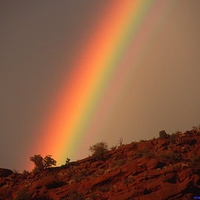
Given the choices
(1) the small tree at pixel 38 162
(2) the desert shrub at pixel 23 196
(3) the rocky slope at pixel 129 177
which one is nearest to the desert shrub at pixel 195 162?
(3) the rocky slope at pixel 129 177

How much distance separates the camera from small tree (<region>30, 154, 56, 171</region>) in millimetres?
38406

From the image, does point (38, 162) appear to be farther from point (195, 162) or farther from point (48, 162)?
point (195, 162)

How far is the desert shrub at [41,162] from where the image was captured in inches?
1512

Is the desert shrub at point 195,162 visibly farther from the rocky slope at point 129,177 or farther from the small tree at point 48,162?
the small tree at point 48,162

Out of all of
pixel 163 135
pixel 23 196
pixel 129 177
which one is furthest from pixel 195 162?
pixel 163 135

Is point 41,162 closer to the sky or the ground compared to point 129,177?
closer to the sky

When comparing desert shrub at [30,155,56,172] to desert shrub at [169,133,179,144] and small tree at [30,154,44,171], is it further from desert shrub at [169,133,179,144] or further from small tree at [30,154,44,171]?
desert shrub at [169,133,179,144]

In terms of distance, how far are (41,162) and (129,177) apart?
18.8 meters

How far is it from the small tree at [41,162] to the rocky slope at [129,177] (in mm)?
1380

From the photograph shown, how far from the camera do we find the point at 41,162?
38.9 metres

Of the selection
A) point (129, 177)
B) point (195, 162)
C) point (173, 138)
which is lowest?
point (195, 162)

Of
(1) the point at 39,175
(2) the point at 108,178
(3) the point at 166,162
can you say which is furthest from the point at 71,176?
(3) the point at 166,162

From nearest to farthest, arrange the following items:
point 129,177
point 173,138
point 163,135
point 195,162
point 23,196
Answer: point 195,162 < point 129,177 < point 23,196 < point 173,138 < point 163,135

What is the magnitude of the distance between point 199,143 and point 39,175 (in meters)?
19.6
